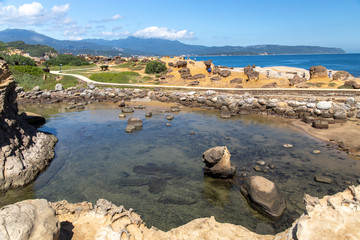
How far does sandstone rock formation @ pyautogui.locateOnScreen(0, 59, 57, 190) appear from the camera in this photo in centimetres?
1442

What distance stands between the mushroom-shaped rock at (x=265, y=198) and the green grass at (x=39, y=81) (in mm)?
44739

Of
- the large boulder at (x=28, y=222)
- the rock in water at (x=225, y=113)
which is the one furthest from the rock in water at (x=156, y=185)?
the rock in water at (x=225, y=113)

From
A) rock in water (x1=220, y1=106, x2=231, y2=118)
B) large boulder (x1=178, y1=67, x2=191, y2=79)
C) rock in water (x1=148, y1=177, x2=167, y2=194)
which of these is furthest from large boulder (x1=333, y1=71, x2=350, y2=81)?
rock in water (x1=148, y1=177, x2=167, y2=194)

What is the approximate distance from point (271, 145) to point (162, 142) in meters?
9.78

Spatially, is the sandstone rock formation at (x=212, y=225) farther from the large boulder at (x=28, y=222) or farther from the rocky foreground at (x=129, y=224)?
the large boulder at (x=28, y=222)

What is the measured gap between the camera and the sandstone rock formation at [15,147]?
1442 centimetres

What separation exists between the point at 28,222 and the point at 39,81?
5150 cm

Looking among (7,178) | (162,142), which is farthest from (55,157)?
(162,142)

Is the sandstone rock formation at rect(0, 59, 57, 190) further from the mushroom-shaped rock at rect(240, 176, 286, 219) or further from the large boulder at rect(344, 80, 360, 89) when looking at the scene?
the large boulder at rect(344, 80, 360, 89)

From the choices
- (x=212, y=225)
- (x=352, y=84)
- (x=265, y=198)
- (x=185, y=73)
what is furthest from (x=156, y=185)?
(x=185, y=73)

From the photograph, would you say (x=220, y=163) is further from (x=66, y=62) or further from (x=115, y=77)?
(x=66, y=62)

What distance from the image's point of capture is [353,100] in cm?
2864

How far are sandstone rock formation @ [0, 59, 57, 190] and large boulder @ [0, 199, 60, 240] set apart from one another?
10269mm

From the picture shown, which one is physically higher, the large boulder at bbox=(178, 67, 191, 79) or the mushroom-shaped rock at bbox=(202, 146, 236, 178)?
the large boulder at bbox=(178, 67, 191, 79)
